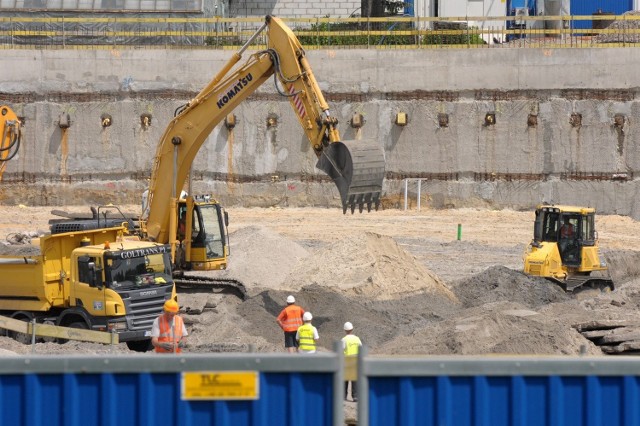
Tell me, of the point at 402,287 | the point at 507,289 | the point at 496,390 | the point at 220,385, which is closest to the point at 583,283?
the point at 507,289

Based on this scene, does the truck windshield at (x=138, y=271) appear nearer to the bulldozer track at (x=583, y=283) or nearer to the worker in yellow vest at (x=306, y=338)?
the worker in yellow vest at (x=306, y=338)

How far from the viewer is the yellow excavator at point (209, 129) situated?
779 inches

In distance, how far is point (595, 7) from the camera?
4538 centimetres

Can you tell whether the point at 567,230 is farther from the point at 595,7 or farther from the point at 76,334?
the point at 595,7

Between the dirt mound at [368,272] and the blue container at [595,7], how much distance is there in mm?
24484

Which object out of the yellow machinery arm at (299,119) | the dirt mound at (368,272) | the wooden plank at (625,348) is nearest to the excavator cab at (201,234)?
the yellow machinery arm at (299,119)

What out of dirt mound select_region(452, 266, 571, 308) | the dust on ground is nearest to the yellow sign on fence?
the dust on ground

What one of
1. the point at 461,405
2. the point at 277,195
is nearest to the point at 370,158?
the point at 461,405

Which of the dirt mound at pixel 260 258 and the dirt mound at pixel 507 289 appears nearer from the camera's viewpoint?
the dirt mound at pixel 507 289

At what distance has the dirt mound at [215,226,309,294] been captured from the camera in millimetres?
24094

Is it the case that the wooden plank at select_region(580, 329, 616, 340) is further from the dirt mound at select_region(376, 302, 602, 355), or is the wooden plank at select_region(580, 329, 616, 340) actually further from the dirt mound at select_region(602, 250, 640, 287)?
the dirt mound at select_region(602, 250, 640, 287)

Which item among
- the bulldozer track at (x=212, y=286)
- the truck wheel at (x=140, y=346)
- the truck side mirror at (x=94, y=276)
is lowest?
the truck wheel at (x=140, y=346)

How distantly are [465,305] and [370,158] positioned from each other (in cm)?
472

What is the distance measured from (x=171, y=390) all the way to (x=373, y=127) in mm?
28061
